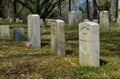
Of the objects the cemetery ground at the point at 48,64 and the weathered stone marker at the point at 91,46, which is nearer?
the cemetery ground at the point at 48,64

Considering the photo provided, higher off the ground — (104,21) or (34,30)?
(34,30)

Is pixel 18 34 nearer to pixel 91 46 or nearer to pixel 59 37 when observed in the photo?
pixel 59 37

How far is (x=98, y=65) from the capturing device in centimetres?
1003

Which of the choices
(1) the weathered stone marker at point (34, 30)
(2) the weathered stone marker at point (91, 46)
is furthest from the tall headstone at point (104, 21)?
(2) the weathered stone marker at point (91, 46)

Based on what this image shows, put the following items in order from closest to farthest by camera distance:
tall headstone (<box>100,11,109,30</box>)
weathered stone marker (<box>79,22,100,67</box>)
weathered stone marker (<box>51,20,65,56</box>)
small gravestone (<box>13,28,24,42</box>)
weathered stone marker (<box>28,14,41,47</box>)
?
1. weathered stone marker (<box>79,22,100,67</box>)
2. weathered stone marker (<box>51,20,65,56</box>)
3. weathered stone marker (<box>28,14,41,47</box>)
4. small gravestone (<box>13,28,24,42</box>)
5. tall headstone (<box>100,11,109,30</box>)

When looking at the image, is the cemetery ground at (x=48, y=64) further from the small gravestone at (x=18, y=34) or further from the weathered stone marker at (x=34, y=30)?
the small gravestone at (x=18, y=34)

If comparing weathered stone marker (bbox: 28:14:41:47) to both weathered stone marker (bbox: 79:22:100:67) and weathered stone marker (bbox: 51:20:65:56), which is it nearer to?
weathered stone marker (bbox: 51:20:65:56)

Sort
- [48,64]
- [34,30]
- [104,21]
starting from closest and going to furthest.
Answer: [48,64]
[34,30]
[104,21]

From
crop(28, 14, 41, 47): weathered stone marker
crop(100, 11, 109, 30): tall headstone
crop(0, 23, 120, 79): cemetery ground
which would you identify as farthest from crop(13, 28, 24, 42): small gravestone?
crop(100, 11, 109, 30): tall headstone

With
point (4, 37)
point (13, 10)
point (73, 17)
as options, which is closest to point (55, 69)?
point (4, 37)

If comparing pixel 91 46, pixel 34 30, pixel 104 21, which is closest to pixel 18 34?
pixel 34 30

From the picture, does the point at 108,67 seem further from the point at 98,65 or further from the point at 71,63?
the point at 71,63

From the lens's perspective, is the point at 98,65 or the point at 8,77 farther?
the point at 98,65

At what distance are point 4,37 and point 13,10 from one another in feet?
66.4
